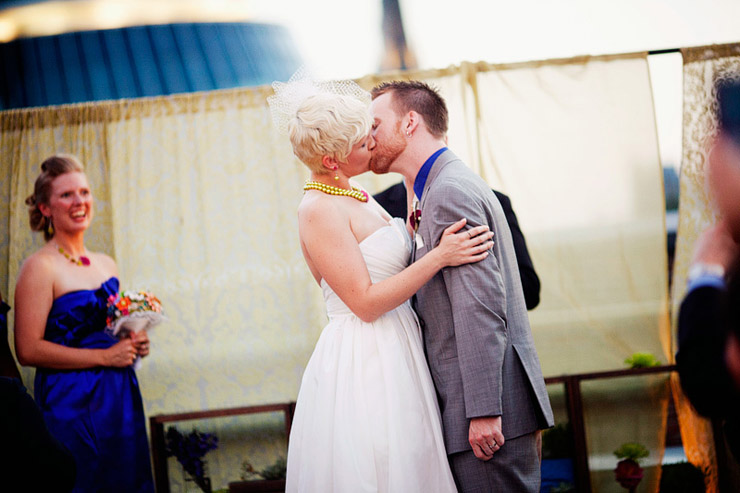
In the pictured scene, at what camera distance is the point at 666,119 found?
4.38m

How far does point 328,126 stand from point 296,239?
2081 millimetres

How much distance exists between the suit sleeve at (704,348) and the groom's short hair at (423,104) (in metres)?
1.42

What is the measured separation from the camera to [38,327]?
10.7ft

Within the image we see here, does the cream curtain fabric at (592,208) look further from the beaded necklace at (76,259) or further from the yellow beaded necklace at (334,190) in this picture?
the beaded necklace at (76,259)

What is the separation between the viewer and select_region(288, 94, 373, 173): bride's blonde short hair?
7.71ft

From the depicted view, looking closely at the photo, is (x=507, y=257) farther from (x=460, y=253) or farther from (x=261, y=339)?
(x=261, y=339)

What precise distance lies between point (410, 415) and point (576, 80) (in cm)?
294

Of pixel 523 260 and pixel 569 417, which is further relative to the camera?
pixel 569 417

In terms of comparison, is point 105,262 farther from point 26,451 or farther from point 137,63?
point 26,451

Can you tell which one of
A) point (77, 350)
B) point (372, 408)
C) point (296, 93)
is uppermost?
point (296, 93)

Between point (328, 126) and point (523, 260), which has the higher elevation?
point (328, 126)

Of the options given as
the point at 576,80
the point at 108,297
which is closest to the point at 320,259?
the point at 108,297

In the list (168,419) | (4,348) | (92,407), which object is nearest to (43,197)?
(4,348)

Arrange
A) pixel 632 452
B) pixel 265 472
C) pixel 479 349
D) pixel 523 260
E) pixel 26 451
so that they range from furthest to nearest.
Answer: pixel 265 472, pixel 632 452, pixel 523 260, pixel 479 349, pixel 26 451
